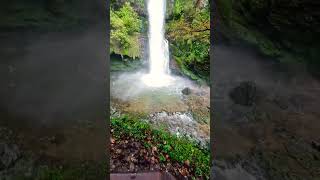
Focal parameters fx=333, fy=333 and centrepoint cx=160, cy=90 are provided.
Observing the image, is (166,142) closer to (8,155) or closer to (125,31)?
(125,31)

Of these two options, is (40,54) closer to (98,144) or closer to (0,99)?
(0,99)

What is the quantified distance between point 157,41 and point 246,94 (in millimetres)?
1780

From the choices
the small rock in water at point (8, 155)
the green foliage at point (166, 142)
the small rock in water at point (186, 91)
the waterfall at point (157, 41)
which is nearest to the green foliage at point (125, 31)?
the waterfall at point (157, 41)

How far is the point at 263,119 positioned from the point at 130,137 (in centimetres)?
182

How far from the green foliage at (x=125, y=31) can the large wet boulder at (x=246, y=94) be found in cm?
175

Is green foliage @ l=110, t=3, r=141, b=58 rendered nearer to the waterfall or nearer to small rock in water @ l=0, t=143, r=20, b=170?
the waterfall

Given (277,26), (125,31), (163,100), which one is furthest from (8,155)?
(277,26)

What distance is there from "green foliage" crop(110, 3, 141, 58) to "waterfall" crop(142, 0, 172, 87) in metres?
0.21

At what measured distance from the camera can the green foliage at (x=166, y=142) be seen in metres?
4.49

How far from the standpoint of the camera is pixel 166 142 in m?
4.60

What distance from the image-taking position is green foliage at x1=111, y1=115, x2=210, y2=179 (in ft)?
14.7

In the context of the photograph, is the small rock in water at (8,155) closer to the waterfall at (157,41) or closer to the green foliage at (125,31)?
the green foliage at (125,31)

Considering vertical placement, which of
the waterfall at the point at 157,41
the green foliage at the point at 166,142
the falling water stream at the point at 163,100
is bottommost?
the green foliage at the point at 166,142

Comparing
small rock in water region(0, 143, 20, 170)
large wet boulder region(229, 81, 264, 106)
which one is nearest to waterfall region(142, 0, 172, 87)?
large wet boulder region(229, 81, 264, 106)
